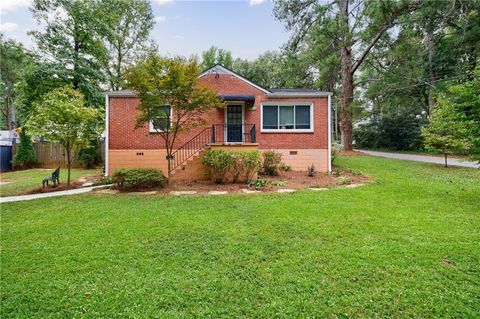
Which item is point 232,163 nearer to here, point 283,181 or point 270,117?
point 283,181

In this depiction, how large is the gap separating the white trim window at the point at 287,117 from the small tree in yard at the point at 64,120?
705 cm

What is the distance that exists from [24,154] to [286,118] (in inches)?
587

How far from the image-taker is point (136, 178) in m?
8.21

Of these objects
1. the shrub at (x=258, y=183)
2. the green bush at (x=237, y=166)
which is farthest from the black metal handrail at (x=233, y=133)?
the shrub at (x=258, y=183)

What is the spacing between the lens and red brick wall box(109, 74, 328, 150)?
36.6 feet

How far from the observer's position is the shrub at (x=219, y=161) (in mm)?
8961

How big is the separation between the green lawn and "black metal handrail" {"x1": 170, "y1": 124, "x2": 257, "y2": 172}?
4.75 m

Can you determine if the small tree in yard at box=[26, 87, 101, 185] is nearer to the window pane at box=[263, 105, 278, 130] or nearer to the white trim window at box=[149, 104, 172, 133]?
the white trim window at box=[149, 104, 172, 133]

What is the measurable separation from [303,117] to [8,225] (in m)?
10.8

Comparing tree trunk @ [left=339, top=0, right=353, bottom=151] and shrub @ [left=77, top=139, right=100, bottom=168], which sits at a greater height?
tree trunk @ [left=339, top=0, right=353, bottom=151]

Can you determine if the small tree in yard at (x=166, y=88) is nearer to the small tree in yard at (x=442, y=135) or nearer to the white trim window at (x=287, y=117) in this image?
the white trim window at (x=287, y=117)

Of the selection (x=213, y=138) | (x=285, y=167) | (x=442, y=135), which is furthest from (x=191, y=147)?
(x=442, y=135)

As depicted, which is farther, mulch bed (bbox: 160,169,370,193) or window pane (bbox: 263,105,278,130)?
window pane (bbox: 263,105,278,130)

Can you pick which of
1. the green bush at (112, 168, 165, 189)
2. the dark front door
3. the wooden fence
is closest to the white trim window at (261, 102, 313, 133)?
the dark front door
